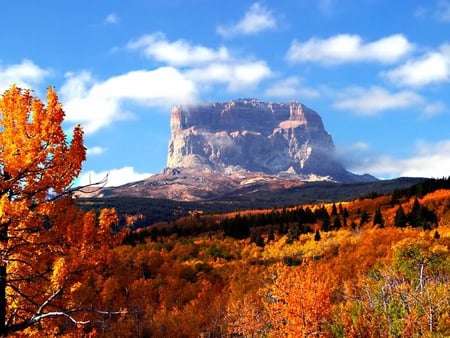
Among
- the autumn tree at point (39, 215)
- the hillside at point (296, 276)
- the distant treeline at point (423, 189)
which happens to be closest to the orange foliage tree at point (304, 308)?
the hillside at point (296, 276)

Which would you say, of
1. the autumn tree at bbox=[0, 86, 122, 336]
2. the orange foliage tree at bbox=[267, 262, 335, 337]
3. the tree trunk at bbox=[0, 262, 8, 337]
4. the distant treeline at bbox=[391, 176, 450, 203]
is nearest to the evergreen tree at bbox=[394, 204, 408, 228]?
the distant treeline at bbox=[391, 176, 450, 203]

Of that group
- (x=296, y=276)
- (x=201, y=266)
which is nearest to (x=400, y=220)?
(x=201, y=266)

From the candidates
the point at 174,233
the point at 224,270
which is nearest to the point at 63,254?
the point at 224,270

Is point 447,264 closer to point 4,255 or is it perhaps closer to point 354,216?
point 4,255

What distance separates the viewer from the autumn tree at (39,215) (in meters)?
12.8

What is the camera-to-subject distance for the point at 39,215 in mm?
13406

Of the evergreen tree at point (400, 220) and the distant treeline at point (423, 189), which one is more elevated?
the distant treeline at point (423, 189)

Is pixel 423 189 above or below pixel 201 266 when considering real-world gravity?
above

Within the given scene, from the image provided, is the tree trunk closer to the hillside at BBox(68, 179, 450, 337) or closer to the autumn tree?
the autumn tree

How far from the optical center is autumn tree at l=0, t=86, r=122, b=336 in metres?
12.8

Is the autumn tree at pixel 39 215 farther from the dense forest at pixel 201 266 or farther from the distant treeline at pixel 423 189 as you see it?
the distant treeline at pixel 423 189

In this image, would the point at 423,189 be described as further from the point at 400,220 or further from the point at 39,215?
the point at 39,215

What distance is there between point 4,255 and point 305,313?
37.3 m

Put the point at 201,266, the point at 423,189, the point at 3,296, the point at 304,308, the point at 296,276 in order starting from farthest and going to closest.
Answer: the point at 423,189, the point at 201,266, the point at 296,276, the point at 304,308, the point at 3,296
